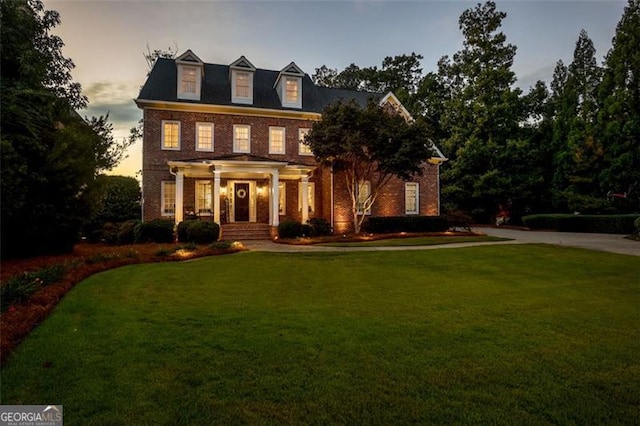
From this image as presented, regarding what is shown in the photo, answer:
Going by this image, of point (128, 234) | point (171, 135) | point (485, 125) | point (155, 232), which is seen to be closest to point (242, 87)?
point (171, 135)

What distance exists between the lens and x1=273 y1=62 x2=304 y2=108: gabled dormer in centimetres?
1898

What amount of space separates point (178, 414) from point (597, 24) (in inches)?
1398

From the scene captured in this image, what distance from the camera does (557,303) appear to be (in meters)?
5.54

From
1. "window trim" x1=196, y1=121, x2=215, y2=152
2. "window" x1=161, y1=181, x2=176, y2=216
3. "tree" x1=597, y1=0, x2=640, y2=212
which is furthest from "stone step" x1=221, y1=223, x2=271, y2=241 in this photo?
"tree" x1=597, y1=0, x2=640, y2=212

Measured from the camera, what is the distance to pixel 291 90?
19281mm

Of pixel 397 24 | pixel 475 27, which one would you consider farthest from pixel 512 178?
pixel 397 24

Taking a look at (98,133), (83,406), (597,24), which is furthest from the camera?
(597,24)

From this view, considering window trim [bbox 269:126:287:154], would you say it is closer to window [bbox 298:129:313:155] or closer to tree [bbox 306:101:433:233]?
window [bbox 298:129:313:155]

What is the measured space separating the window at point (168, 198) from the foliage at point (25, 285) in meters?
10.0

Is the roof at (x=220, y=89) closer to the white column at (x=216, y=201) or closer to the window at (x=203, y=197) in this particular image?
the window at (x=203, y=197)

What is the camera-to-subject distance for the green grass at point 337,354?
8.59 feet

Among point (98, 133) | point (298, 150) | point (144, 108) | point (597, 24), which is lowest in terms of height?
point (98, 133)

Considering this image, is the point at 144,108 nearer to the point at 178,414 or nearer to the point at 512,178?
the point at 178,414

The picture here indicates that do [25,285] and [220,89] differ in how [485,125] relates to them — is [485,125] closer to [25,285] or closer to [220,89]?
[220,89]
